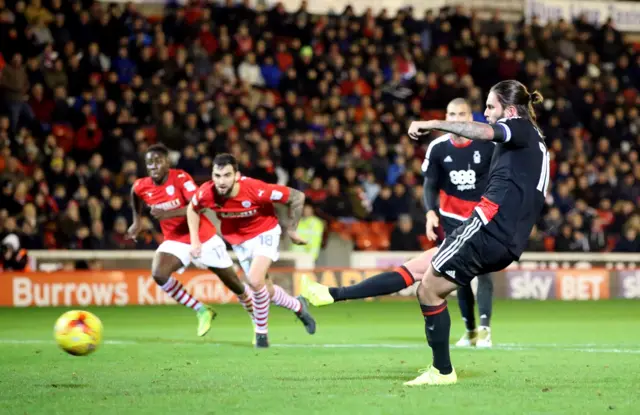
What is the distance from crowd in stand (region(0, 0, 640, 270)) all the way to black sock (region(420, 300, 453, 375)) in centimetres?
1178

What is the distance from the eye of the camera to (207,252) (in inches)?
478

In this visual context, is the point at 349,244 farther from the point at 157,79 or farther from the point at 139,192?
the point at 139,192

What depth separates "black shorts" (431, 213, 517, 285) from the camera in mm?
7430

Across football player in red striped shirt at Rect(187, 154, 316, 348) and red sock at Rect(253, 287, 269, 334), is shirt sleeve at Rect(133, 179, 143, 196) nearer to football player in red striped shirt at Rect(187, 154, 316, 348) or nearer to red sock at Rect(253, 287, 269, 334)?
football player in red striped shirt at Rect(187, 154, 316, 348)

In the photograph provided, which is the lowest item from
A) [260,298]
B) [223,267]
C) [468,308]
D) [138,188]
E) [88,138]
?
[468,308]

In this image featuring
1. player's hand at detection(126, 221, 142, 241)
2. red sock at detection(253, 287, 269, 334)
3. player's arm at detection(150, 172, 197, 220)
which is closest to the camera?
red sock at detection(253, 287, 269, 334)

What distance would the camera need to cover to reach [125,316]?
53.2ft

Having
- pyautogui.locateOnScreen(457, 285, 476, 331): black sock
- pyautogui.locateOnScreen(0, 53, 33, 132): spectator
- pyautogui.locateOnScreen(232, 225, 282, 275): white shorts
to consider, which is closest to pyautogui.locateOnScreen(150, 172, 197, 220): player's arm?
pyautogui.locateOnScreen(232, 225, 282, 275): white shorts

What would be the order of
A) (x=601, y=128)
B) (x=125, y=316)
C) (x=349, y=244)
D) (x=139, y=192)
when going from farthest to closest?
(x=601, y=128) → (x=349, y=244) → (x=125, y=316) → (x=139, y=192)

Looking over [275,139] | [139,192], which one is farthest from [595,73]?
[139,192]

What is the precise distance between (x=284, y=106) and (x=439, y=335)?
50.8 feet

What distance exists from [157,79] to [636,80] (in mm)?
12402

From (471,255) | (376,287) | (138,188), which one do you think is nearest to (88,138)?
(138,188)

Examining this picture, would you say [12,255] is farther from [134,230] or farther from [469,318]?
[469,318]
